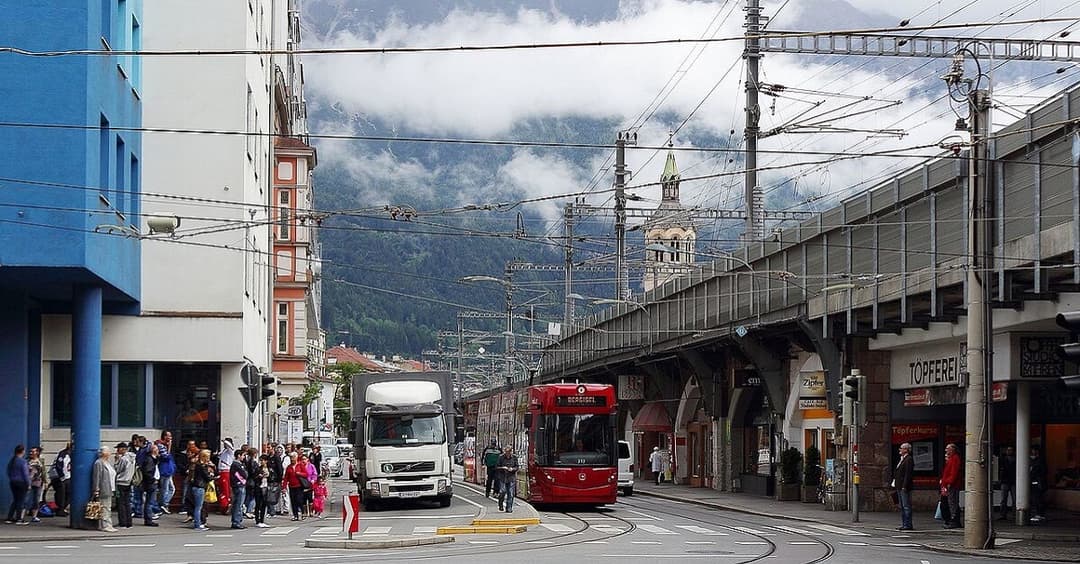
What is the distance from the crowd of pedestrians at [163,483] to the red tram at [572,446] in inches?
244

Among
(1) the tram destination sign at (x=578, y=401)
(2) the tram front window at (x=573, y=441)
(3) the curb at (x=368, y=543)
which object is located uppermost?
(1) the tram destination sign at (x=578, y=401)

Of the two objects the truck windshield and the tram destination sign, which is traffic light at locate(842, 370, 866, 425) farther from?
the truck windshield

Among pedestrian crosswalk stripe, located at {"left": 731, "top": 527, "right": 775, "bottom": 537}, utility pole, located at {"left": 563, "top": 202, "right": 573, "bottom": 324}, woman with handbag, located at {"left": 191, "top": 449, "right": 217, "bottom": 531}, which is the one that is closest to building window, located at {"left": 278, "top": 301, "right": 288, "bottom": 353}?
utility pole, located at {"left": 563, "top": 202, "right": 573, "bottom": 324}

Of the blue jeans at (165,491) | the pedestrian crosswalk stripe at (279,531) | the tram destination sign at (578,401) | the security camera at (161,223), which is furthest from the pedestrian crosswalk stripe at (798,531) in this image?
the security camera at (161,223)

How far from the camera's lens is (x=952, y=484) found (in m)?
30.3

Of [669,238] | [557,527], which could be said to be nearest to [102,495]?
[557,527]

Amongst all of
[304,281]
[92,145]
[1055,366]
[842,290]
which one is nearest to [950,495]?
[1055,366]

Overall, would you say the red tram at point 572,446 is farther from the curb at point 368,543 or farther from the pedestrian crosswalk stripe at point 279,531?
the curb at point 368,543

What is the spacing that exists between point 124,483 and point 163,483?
3.00 metres

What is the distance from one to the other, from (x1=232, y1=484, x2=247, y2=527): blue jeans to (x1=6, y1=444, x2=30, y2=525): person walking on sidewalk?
3.94m

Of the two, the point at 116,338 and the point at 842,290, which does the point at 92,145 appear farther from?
the point at 842,290

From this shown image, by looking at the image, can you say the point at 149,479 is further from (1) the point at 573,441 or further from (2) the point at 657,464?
(2) the point at 657,464

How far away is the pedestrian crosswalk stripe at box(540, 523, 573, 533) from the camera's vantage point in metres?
29.4

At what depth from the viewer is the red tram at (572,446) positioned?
3772cm
